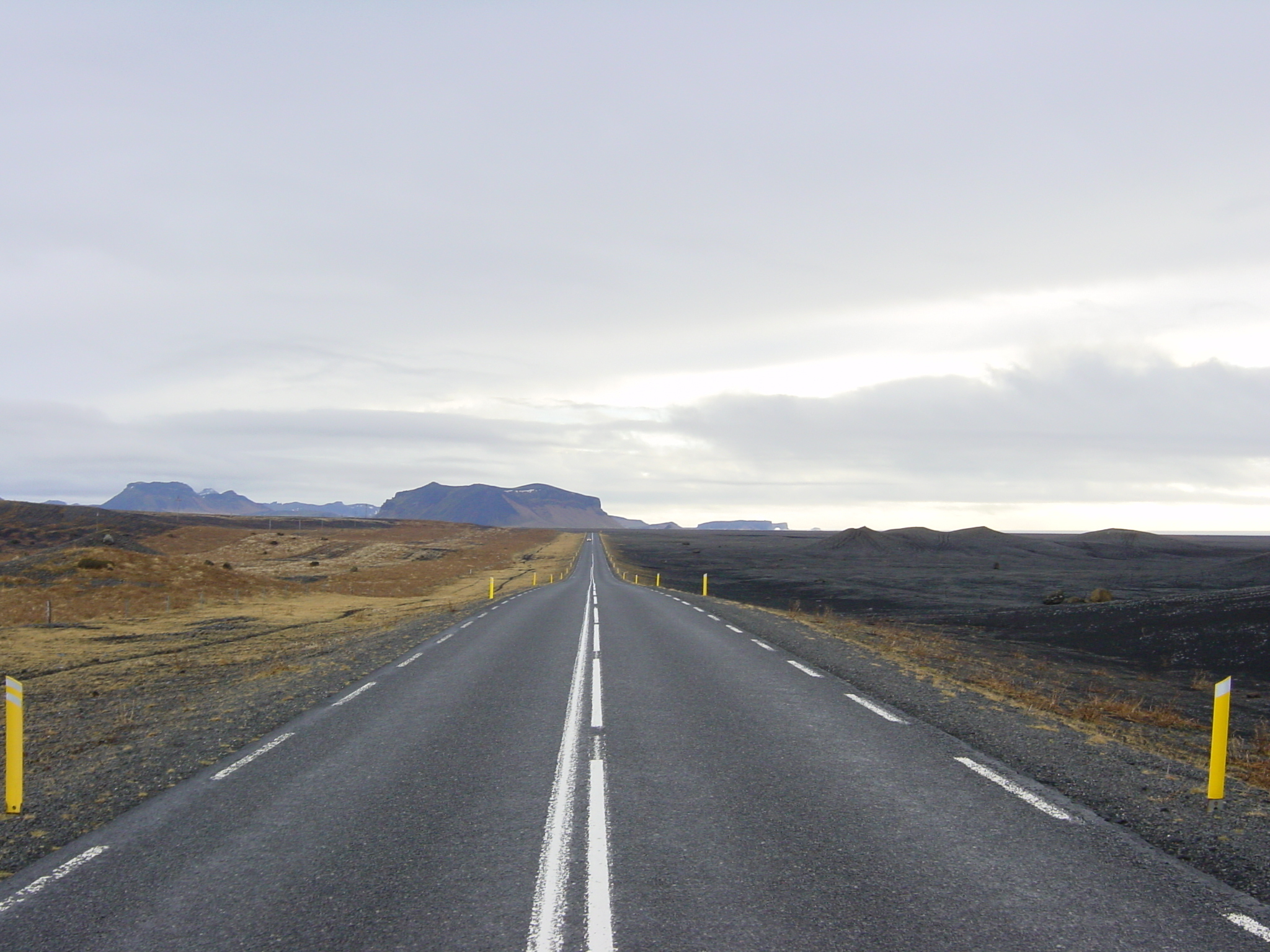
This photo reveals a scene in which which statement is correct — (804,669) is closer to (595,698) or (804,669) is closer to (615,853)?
(595,698)

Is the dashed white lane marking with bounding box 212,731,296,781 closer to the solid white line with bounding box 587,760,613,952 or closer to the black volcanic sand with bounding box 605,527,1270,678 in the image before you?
the solid white line with bounding box 587,760,613,952

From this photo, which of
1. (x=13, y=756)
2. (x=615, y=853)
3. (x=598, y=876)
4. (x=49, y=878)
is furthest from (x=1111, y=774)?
(x=13, y=756)

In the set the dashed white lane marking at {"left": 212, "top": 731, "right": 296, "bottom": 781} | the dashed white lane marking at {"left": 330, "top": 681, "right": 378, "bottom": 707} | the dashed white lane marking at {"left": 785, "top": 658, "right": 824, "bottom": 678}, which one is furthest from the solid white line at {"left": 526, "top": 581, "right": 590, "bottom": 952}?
the dashed white lane marking at {"left": 785, "top": 658, "right": 824, "bottom": 678}

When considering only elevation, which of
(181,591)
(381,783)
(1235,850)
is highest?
(1235,850)

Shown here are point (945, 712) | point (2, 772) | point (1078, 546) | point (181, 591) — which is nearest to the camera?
point (2, 772)

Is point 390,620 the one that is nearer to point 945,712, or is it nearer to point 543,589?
point 543,589

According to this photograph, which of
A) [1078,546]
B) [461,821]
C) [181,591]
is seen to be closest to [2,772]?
[461,821]

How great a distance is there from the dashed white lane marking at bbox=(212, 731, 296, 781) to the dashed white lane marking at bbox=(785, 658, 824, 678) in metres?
8.48

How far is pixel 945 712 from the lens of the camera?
34.4 feet

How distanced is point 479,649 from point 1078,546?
127 metres

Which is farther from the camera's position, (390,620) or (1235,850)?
(390,620)

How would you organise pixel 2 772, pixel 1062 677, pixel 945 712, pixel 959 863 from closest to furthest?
pixel 959 863, pixel 2 772, pixel 945 712, pixel 1062 677

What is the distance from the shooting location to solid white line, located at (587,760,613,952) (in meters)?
4.38

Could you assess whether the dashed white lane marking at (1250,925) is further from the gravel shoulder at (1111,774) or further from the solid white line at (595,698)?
the solid white line at (595,698)
